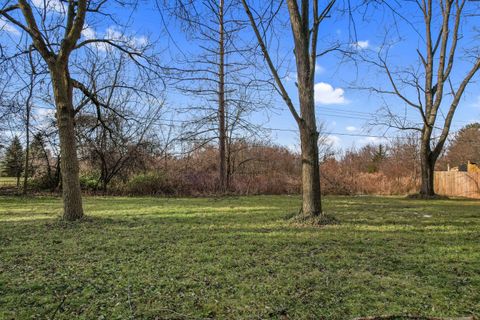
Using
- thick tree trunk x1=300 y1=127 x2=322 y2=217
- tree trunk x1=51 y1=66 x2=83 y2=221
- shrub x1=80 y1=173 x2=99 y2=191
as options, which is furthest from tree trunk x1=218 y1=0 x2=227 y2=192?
thick tree trunk x1=300 y1=127 x2=322 y2=217

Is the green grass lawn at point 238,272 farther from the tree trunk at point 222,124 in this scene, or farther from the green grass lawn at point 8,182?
the green grass lawn at point 8,182

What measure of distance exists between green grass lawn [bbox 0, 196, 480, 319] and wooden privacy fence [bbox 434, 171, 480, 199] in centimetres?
1317

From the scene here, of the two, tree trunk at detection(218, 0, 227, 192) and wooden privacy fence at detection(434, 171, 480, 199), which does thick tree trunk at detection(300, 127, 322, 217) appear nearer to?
tree trunk at detection(218, 0, 227, 192)

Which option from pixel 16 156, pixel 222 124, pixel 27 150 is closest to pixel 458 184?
pixel 222 124

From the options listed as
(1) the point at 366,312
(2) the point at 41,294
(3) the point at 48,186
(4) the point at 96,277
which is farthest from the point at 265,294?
(3) the point at 48,186

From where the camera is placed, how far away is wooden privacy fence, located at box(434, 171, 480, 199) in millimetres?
15844

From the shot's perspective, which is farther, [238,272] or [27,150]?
[27,150]

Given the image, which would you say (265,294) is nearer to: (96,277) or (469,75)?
(96,277)

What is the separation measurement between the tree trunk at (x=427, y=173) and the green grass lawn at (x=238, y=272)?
792cm

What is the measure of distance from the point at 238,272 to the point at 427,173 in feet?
38.5

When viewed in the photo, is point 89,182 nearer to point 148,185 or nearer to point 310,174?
point 148,185

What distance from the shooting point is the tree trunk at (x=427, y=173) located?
40.0ft

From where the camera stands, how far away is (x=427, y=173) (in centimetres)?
1235

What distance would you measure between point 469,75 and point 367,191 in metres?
6.33
